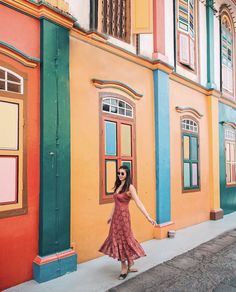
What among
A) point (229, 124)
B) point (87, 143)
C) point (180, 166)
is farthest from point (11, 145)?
point (229, 124)

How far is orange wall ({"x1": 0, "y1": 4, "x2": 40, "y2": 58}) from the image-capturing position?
411 cm

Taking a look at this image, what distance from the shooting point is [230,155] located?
1060 cm

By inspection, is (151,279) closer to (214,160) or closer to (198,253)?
(198,253)

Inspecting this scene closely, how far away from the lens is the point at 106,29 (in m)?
5.96

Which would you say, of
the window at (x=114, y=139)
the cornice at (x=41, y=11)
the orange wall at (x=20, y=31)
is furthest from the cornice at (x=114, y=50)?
the window at (x=114, y=139)

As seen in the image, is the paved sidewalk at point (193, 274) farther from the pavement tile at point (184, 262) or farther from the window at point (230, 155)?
the window at point (230, 155)

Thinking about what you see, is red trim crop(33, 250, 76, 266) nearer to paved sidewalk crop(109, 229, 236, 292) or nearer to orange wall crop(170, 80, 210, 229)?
paved sidewalk crop(109, 229, 236, 292)

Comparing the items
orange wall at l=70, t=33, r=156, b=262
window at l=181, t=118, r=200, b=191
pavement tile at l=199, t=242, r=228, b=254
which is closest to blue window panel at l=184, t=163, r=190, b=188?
window at l=181, t=118, r=200, b=191

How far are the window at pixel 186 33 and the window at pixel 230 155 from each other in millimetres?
3131

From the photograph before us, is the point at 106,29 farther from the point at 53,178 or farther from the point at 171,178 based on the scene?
the point at 171,178

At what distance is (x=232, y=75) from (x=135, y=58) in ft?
21.0

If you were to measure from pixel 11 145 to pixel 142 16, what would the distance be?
4028 millimetres

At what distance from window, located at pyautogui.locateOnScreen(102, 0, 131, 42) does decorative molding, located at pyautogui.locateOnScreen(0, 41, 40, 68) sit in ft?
6.88

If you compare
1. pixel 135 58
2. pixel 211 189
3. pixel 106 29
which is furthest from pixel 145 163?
pixel 211 189
